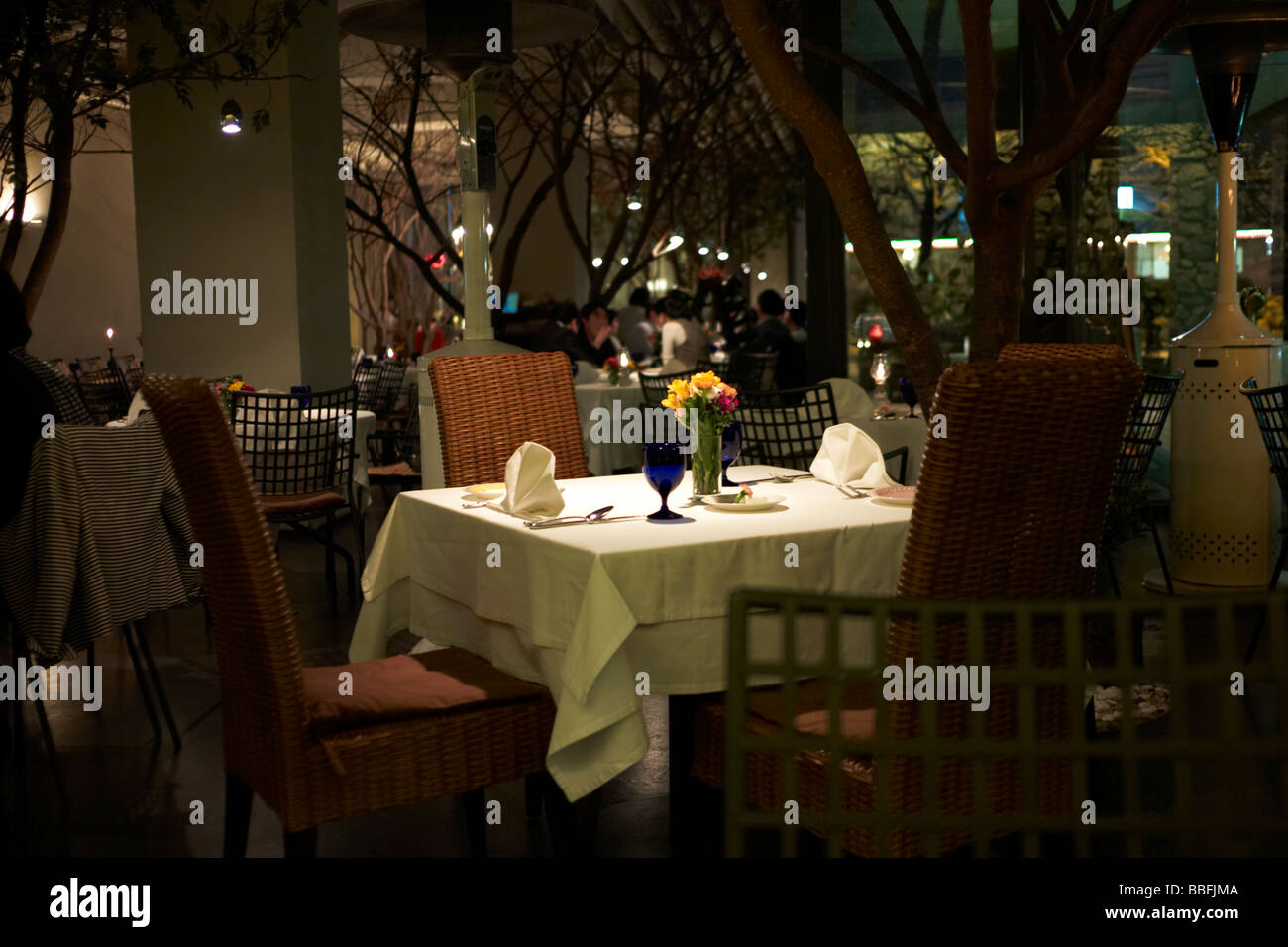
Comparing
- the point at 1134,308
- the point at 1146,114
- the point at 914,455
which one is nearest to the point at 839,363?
the point at 1134,308

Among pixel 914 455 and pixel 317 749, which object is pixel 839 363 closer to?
pixel 914 455

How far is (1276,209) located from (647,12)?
18.2ft

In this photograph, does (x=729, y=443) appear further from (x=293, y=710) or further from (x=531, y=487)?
(x=293, y=710)

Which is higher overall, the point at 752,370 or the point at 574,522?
the point at 752,370

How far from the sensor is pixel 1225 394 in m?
5.53

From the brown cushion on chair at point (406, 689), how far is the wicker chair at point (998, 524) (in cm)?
70

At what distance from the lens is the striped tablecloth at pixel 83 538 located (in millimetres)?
3572

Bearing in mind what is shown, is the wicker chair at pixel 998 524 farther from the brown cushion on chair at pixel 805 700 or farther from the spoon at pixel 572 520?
the spoon at pixel 572 520

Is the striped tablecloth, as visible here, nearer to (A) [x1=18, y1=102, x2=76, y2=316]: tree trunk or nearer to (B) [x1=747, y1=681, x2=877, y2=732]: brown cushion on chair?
(B) [x1=747, y1=681, x2=877, y2=732]: brown cushion on chair

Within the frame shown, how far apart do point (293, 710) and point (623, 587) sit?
653 mm

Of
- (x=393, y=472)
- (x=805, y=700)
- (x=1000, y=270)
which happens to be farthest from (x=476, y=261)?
(x=805, y=700)

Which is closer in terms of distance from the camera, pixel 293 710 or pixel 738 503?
pixel 293 710

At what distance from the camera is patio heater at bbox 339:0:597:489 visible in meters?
5.20

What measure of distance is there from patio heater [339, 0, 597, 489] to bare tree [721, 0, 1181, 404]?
5.38 ft
